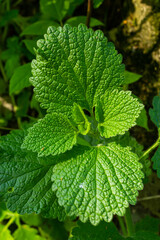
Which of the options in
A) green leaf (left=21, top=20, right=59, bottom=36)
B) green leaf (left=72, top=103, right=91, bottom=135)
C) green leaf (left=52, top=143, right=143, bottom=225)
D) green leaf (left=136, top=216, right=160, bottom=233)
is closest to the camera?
green leaf (left=52, top=143, right=143, bottom=225)

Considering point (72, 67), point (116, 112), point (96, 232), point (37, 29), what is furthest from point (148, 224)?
point (37, 29)

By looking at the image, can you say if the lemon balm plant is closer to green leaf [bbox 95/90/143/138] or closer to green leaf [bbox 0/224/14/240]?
green leaf [bbox 95/90/143/138]

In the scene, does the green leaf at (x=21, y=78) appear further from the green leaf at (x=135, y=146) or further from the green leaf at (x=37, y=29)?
the green leaf at (x=135, y=146)

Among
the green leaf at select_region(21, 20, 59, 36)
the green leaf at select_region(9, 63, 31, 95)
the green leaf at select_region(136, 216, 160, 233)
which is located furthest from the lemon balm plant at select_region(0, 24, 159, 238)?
the green leaf at select_region(136, 216, 160, 233)

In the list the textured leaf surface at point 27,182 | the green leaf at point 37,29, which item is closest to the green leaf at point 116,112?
the textured leaf surface at point 27,182

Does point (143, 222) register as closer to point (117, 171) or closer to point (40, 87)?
point (117, 171)

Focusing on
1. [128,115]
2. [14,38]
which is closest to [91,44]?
[128,115]
